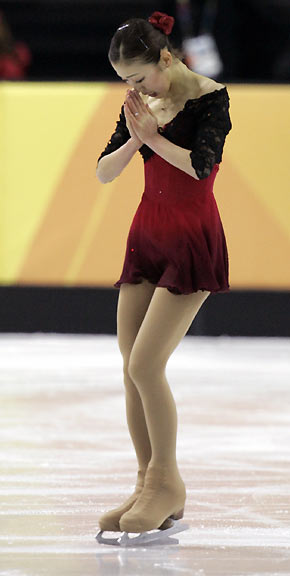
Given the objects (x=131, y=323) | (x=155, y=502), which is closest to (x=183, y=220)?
(x=131, y=323)

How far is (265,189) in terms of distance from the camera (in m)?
6.54

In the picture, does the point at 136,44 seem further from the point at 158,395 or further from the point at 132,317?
the point at 158,395

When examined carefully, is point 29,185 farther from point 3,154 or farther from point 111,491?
point 111,491

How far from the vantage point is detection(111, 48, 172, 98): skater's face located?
2.58 m

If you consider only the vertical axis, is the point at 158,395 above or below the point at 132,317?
below

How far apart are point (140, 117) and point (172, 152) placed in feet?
0.42

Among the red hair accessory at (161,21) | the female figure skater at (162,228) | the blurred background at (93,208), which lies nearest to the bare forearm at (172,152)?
the female figure skater at (162,228)

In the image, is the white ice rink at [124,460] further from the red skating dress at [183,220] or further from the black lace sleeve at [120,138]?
the black lace sleeve at [120,138]

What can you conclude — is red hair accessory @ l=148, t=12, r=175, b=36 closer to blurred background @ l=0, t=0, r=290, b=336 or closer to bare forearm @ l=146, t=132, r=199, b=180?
bare forearm @ l=146, t=132, r=199, b=180

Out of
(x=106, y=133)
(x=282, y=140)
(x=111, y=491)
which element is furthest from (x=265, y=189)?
(x=111, y=491)

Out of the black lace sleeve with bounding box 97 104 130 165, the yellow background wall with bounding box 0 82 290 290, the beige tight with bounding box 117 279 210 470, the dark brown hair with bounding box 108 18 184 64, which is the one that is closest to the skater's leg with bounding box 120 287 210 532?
the beige tight with bounding box 117 279 210 470

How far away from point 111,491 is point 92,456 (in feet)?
1.62

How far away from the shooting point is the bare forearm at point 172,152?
2557mm

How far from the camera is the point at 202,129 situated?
8.48ft
